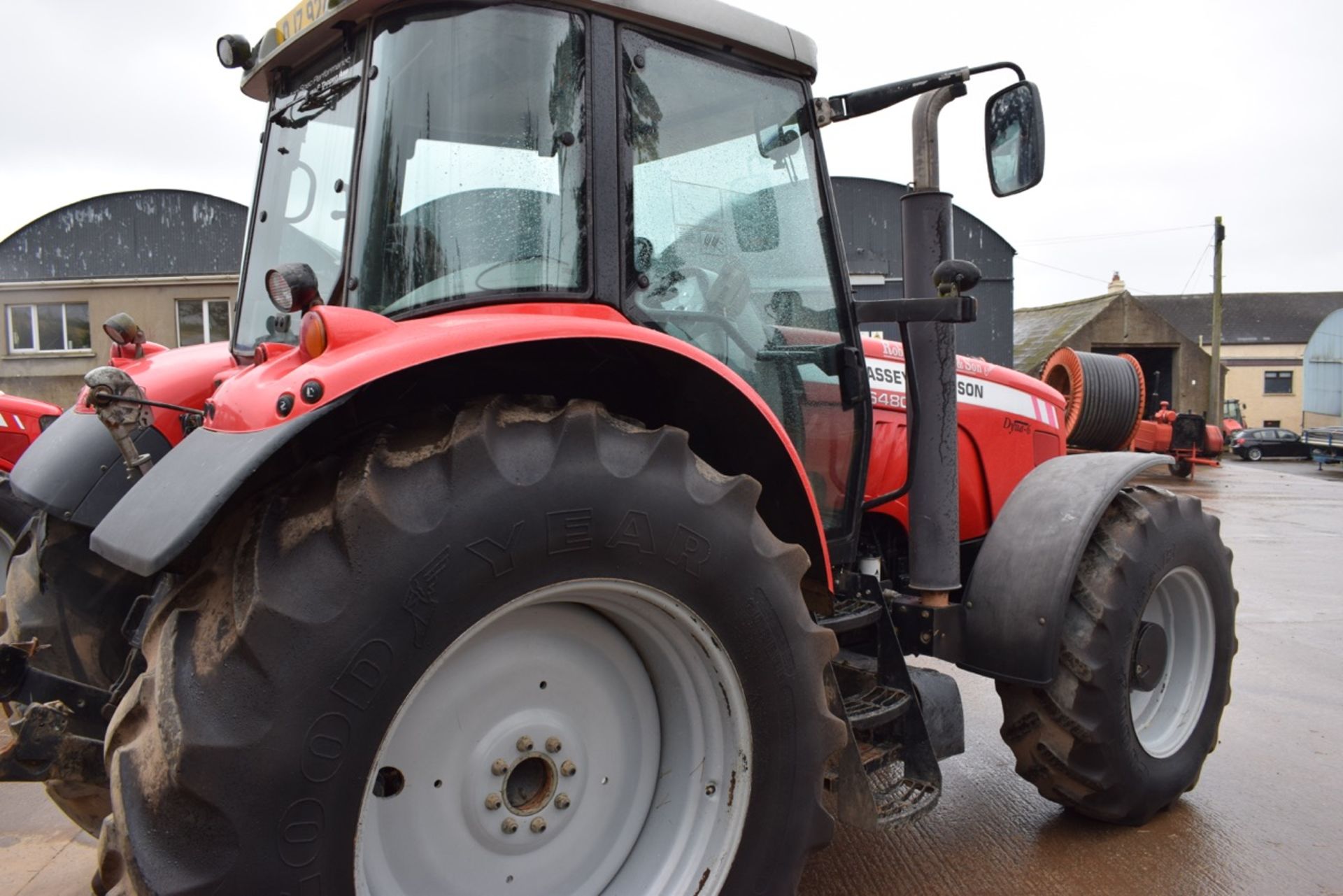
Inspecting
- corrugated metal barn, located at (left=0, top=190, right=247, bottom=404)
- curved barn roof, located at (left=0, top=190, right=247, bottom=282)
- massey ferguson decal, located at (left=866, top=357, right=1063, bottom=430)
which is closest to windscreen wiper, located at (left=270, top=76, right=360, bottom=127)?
massey ferguson decal, located at (left=866, top=357, right=1063, bottom=430)

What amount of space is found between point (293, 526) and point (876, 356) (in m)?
2.20

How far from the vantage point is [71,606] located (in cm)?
257

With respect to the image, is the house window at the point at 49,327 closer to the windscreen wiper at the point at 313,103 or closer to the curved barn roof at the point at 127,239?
the curved barn roof at the point at 127,239

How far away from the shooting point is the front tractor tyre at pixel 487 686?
1.47 meters

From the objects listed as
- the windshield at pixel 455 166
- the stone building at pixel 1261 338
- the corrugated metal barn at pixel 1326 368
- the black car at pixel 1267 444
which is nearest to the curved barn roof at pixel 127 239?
the windshield at pixel 455 166

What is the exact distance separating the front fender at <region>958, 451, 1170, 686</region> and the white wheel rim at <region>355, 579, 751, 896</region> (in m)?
1.18

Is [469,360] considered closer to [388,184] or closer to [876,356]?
[388,184]

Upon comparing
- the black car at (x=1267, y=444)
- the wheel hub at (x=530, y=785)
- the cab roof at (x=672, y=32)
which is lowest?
the black car at (x=1267, y=444)

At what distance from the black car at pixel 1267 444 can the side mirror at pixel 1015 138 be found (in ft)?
106

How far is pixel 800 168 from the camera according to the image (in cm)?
277

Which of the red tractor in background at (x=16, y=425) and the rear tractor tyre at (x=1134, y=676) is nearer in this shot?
the rear tractor tyre at (x=1134, y=676)

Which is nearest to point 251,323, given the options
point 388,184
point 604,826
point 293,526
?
point 388,184

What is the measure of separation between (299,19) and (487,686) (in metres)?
1.70

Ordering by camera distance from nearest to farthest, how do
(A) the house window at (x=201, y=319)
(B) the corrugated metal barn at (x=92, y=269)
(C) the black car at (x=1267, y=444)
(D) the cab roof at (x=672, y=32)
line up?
(D) the cab roof at (x=672, y=32), (A) the house window at (x=201, y=319), (B) the corrugated metal barn at (x=92, y=269), (C) the black car at (x=1267, y=444)
